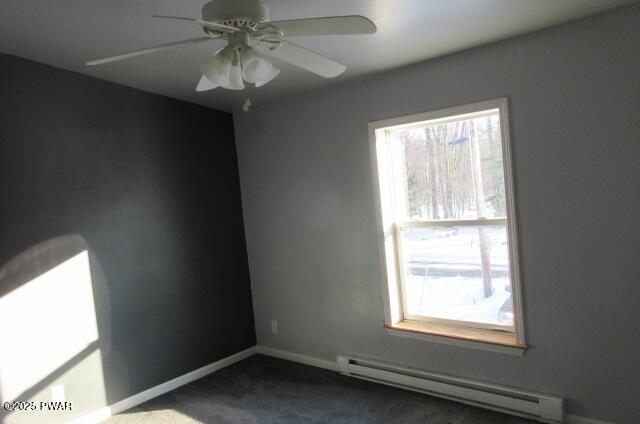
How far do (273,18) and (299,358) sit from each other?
9.08 ft

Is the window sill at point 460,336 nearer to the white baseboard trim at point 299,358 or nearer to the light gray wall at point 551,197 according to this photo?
the light gray wall at point 551,197

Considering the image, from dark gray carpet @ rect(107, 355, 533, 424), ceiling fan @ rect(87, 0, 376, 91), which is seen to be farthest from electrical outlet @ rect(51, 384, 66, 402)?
ceiling fan @ rect(87, 0, 376, 91)

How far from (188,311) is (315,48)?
226 centimetres

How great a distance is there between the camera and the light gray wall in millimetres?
2326

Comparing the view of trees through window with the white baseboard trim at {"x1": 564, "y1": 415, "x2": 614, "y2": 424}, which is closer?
the white baseboard trim at {"x1": 564, "y1": 415, "x2": 614, "y2": 424}

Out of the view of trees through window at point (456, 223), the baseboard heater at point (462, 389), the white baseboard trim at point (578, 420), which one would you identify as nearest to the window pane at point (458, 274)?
the view of trees through window at point (456, 223)

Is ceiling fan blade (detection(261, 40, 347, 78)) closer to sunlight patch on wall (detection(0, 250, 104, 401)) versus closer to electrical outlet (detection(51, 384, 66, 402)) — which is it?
sunlight patch on wall (detection(0, 250, 104, 401))

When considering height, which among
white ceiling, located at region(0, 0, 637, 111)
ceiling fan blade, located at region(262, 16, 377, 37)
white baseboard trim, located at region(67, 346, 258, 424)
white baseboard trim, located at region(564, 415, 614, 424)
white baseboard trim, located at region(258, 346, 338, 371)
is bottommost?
white baseboard trim, located at region(564, 415, 614, 424)

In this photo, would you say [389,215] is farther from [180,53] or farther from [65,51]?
[65,51]

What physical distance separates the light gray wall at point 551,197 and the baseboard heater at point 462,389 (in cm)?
7

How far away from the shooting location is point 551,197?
2527 mm

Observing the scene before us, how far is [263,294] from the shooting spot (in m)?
4.02

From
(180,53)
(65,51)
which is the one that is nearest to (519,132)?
(180,53)

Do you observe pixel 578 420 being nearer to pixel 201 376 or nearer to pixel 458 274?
pixel 458 274
